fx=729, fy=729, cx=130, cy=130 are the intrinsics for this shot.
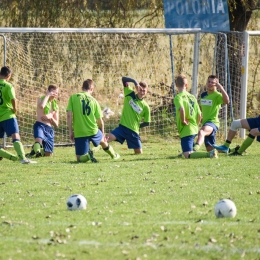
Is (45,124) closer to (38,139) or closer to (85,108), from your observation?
(38,139)

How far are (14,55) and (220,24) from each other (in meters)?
4.90

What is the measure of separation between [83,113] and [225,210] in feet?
18.7

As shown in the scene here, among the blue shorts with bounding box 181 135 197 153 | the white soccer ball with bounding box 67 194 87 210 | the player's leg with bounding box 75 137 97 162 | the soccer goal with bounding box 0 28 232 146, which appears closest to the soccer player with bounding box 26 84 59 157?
the player's leg with bounding box 75 137 97 162

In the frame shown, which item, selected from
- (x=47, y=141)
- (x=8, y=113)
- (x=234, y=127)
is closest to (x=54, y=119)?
(x=47, y=141)

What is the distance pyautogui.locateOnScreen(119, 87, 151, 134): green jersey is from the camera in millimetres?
14656

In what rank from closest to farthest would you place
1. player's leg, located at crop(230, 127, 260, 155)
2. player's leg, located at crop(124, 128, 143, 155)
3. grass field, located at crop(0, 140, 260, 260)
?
grass field, located at crop(0, 140, 260, 260) < player's leg, located at crop(230, 127, 260, 155) < player's leg, located at crop(124, 128, 143, 155)

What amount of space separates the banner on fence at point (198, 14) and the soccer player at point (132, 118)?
11.3 feet

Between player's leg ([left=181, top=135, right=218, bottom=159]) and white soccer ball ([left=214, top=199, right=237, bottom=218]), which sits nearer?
white soccer ball ([left=214, top=199, right=237, bottom=218])

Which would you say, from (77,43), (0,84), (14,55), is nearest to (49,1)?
(77,43)

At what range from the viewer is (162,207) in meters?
8.64

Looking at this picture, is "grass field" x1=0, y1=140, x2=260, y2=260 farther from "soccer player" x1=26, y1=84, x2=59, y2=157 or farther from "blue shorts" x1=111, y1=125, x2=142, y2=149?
"blue shorts" x1=111, y1=125, x2=142, y2=149

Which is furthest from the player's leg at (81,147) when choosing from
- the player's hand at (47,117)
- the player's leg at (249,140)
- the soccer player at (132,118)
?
the player's leg at (249,140)

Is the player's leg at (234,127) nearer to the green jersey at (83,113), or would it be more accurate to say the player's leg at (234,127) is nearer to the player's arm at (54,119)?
the green jersey at (83,113)

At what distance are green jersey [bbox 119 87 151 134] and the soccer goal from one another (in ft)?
7.39
